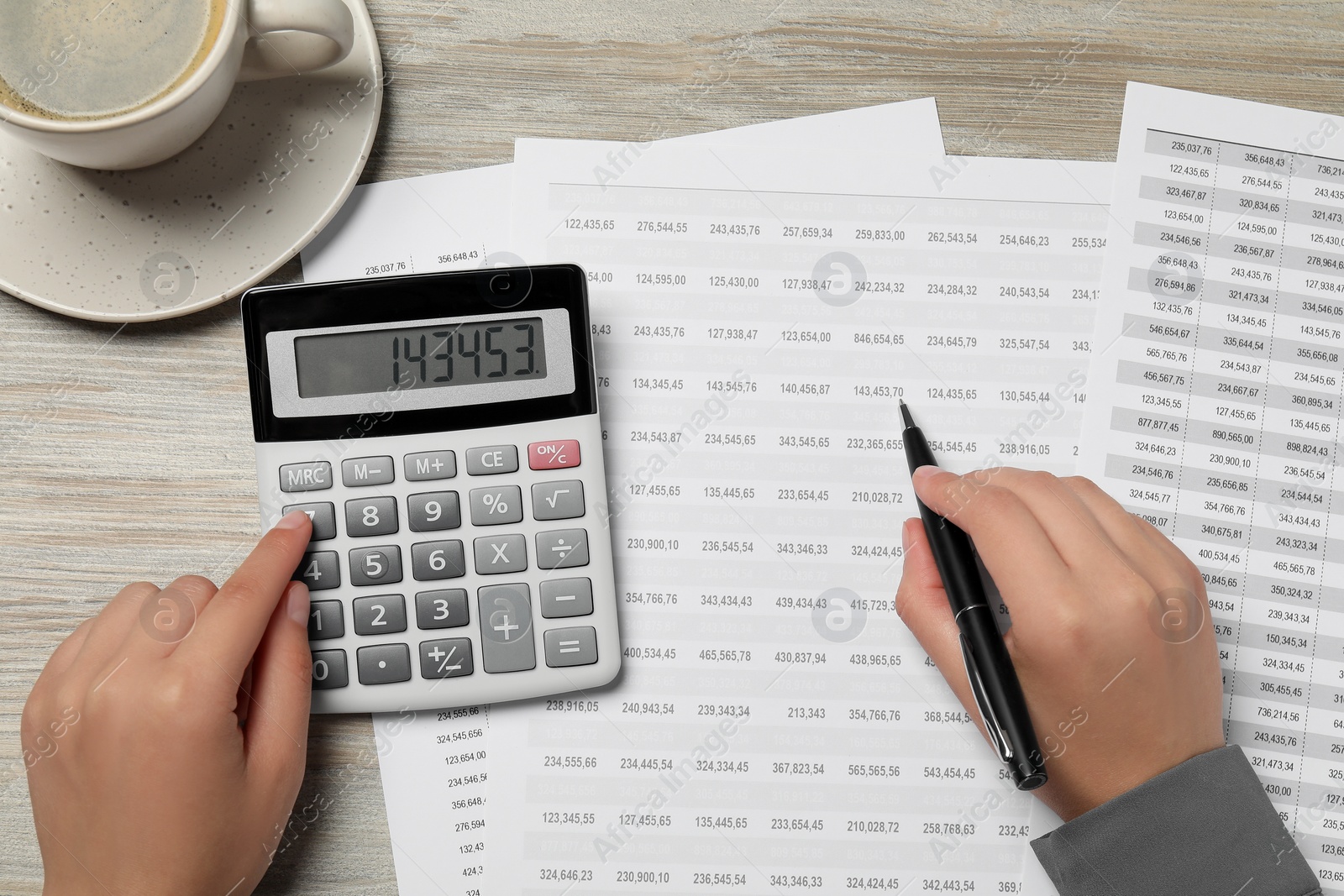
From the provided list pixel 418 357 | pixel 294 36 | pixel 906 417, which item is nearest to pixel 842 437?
pixel 906 417

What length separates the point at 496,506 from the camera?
1.56ft

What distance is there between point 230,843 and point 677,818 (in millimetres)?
238

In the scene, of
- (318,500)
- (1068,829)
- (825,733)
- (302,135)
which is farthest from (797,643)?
(302,135)

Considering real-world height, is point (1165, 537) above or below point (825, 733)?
above

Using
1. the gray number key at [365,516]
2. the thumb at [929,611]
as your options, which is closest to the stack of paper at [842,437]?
the thumb at [929,611]

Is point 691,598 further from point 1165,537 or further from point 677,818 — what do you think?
point 1165,537

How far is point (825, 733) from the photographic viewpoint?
1.68 feet

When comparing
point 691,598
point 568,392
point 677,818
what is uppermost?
point 568,392

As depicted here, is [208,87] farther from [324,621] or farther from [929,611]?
[929,611]

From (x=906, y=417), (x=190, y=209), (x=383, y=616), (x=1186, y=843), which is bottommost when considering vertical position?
(x=1186, y=843)

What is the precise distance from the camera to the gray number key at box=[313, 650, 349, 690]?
1.55 feet

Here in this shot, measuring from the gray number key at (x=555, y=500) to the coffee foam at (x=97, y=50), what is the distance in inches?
10.5

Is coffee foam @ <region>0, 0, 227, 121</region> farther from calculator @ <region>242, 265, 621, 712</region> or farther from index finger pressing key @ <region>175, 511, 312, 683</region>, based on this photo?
index finger pressing key @ <region>175, 511, 312, 683</region>

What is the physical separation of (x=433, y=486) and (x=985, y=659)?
12.2 inches
